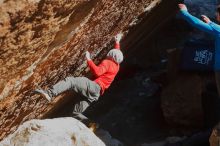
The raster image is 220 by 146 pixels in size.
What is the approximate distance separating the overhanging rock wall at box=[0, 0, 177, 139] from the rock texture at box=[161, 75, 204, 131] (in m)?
1.60

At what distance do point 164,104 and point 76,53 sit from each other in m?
2.92

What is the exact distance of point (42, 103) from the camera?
685cm

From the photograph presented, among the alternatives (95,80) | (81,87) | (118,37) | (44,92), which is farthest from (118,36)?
(44,92)

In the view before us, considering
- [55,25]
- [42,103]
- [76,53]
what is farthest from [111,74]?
[55,25]

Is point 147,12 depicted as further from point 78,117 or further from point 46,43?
point 46,43

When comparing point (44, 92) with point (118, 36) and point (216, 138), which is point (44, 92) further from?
point (216, 138)

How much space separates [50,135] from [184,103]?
339 cm

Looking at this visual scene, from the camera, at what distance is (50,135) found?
19.2 ft

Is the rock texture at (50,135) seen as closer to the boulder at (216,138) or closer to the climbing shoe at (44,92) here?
the climbing shoe at (44,92)

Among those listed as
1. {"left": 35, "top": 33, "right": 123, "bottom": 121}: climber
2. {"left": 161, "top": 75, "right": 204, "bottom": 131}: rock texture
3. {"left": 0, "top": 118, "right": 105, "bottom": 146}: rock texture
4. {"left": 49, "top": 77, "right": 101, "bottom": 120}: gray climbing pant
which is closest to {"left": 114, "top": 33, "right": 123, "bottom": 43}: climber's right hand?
{"left": 35, "top": 33, "right": 123, "bottom": 121}: climber

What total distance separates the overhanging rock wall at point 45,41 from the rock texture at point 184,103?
1.60m

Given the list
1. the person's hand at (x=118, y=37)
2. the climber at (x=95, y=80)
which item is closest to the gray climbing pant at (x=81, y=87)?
the climber at (x=95, y=80)

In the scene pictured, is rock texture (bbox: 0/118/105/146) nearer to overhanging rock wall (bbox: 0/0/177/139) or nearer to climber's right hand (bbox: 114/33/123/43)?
overhanging rock wall (bbox: 0/0/177/139)

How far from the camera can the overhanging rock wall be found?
13.0 feet
